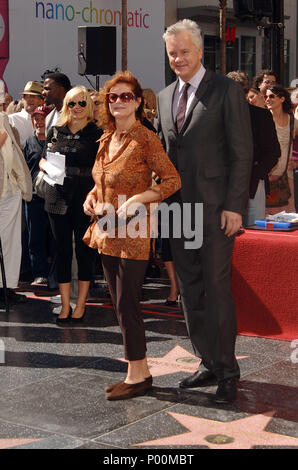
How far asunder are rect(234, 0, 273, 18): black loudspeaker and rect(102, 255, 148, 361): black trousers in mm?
5903

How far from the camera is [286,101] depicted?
8141 millimetres

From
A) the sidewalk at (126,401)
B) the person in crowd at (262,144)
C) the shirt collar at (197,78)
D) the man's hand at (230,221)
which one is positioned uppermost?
the shirt collar at (197,78)

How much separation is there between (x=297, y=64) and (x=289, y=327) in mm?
26847

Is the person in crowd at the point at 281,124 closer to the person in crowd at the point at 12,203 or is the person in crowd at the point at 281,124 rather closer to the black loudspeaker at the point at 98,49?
the person in crowd at the point at 12,203

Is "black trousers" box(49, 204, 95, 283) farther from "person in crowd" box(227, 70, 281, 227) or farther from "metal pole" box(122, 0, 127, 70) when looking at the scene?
"metal pole" box(122, 0, 127, 70)

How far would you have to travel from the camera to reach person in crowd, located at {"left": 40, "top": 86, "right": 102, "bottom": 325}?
6652 mm

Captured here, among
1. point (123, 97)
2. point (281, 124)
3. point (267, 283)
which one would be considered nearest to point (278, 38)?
point (281, 124)

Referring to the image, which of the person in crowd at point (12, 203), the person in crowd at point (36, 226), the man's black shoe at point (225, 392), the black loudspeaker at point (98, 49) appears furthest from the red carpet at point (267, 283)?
the black loudspeaker at point (98, 49)

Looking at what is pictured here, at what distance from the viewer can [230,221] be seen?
4.66 meters

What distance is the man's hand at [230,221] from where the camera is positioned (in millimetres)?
4664

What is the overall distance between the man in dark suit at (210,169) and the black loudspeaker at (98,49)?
9299mm

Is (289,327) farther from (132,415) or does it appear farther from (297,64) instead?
(297,64)

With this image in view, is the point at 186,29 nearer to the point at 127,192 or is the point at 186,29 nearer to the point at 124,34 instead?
the point at 127,192
